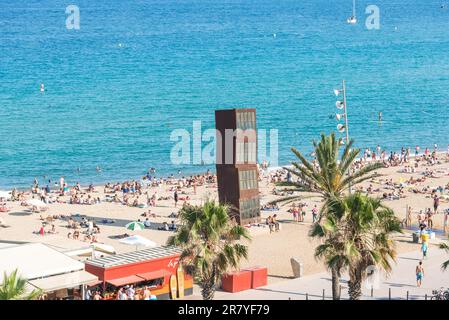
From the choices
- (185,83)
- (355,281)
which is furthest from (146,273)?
(185,83)

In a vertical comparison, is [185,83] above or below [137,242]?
above

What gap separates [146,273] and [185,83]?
8417 cm

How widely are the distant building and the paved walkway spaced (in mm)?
10349

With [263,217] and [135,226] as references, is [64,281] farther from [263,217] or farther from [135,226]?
[263,217]

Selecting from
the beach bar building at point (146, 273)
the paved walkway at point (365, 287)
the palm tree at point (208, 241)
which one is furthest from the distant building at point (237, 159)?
the palm tree at point (208, 241)

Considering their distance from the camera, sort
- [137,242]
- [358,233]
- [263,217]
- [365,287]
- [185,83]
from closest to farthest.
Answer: [358,233] < [365,287] < [137,242] < [263,217] < [185,83]

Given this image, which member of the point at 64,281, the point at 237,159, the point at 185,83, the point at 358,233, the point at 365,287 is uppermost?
the point at 185,83

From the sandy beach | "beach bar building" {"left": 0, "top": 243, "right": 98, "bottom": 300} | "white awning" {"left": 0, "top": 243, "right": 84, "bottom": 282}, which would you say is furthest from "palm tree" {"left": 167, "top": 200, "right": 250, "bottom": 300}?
the sandy beach

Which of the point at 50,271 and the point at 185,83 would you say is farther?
the point at 185,83

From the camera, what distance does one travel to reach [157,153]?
70.1 metres

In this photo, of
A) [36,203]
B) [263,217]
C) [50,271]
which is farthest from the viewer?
[36,203]

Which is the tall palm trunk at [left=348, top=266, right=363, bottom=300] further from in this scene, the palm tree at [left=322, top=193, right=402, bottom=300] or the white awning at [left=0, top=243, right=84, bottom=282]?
the white awning at [left=0, top=243, right=84, bottom=282]

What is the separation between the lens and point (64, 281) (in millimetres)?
22672

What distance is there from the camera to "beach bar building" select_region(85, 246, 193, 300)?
24672 millimetres
